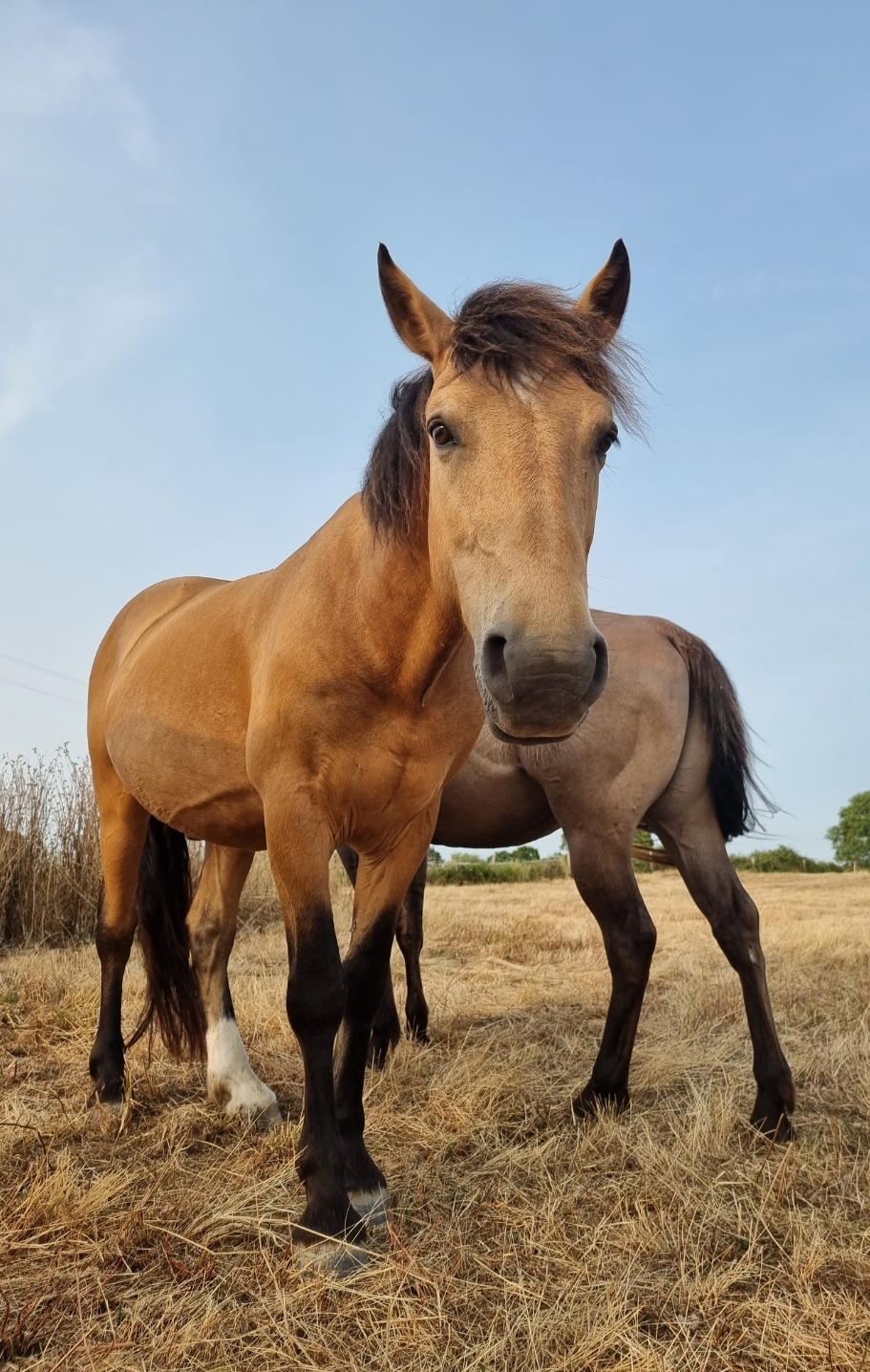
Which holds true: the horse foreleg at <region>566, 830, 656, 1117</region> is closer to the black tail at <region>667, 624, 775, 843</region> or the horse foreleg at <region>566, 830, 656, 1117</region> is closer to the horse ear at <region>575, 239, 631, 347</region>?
the black tail at <region>667, 624, 775, 843</region>

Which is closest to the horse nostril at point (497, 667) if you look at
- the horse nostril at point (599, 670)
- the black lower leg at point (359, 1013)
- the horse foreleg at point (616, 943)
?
the horse nostril at point (599, 670)

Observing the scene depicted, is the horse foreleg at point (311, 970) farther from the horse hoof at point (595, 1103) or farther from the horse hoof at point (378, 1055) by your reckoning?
the horse hoof at point (378, 1055)

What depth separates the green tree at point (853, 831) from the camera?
3869 cm

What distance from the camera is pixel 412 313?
2.69 m

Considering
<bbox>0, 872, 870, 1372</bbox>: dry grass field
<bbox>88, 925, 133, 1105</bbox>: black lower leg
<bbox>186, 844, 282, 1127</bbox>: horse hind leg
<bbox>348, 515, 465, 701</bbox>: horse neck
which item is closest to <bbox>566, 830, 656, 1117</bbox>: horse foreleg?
<bbox>0, 872, 870, 1372</bbox>: dry grass field

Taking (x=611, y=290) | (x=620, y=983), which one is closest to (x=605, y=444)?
(x=611, y=290)

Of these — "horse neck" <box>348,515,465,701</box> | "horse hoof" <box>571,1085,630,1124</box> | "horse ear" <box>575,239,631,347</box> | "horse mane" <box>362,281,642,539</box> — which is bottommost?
"horse hoof" <box>571,1085,630,1124</box>

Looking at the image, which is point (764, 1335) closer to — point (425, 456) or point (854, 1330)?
point (854, 1330)

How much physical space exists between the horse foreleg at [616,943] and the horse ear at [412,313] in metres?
2.39

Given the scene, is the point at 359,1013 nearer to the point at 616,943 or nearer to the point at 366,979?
the point at 366,979

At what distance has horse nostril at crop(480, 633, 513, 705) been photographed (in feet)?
6.51

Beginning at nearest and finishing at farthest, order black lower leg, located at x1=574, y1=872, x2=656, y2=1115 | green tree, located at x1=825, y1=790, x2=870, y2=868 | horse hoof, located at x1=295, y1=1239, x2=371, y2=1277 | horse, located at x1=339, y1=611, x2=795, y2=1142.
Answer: horse hoof, located at x1=295, y1=1239, x2=371, y2=1277
black lower leg, located at x1=574, y1=872, x2=656, y2=1115
horse, located at x1=339, y1=611, x2=795, y2=1142
green tree, located at x1=825, y1=790, x2=870, y2=868

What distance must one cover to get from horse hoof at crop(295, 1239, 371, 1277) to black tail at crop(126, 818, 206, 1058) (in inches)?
85.1

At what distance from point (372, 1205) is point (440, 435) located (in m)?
2.28
